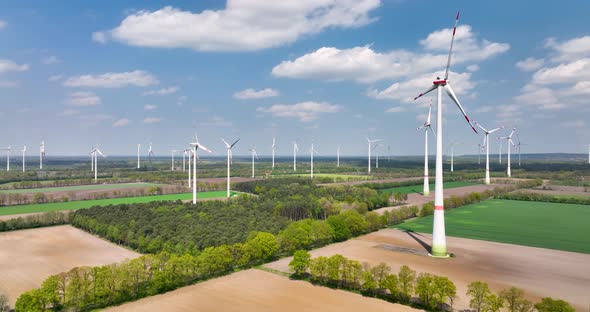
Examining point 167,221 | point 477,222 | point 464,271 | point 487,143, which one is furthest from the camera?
point 487,143

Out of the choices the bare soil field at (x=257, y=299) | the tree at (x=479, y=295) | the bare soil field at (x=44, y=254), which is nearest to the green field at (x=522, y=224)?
the tree at (x=479, y=295)

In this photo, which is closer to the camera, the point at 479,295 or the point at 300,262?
the point at 479,295

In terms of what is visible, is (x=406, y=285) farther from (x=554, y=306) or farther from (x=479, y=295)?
(x=554, y=306)

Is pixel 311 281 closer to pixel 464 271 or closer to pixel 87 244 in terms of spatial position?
pixel 464 271

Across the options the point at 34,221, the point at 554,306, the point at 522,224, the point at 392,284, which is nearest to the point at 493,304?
the point at 554,306

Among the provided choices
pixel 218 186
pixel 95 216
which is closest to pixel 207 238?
pixel 95 216

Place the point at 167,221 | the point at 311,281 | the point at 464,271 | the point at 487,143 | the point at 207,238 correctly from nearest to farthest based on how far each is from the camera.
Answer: the point at 311,281 → the point at 464,271 → the point at 207,238 → the point at 167,221 → the point at 487,143

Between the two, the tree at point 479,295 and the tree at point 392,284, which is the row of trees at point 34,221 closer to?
the tree at point 392,284
